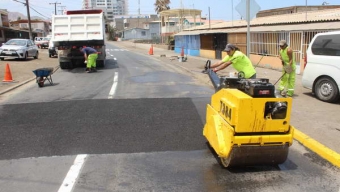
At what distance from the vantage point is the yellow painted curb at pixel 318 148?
4.98m

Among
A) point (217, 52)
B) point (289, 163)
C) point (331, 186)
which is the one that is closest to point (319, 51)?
point (289, 163)

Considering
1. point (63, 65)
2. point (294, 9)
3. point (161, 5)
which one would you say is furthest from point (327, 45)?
point (161, 5)

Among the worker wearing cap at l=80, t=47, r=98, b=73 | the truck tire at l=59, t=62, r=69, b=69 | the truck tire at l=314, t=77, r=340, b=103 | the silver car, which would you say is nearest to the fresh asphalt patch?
the truck tire at l=314, t=77, r=340, b=103

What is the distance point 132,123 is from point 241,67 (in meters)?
2.50

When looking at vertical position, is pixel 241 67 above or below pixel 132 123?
above

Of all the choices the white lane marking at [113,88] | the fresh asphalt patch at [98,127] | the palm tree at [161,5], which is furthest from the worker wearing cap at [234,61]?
the palm tree at [161,5]

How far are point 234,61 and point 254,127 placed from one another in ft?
7.77

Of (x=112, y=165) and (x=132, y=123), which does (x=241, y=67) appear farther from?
(x=112, y=165)

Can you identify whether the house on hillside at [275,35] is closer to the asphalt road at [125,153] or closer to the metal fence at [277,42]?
the metal fence at [277,42]

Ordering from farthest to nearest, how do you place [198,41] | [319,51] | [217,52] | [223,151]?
[198,41]
[217,52]
[319,51]
[223,151]

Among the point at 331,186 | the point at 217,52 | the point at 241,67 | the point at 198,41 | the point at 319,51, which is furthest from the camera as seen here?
the point at 198,41

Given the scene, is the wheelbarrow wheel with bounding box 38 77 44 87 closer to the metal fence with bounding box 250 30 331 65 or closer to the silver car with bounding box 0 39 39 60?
the metal fence with bounding box 250 30 331 65

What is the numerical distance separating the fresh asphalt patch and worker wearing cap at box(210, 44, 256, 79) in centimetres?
132

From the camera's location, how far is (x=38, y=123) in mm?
6945
